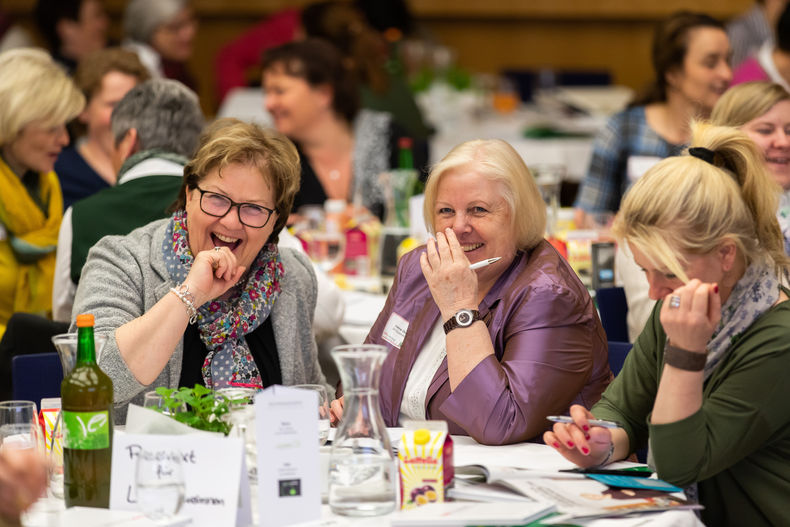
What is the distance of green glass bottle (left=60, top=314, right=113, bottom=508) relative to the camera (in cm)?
182

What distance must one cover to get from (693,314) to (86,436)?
107 centimetres

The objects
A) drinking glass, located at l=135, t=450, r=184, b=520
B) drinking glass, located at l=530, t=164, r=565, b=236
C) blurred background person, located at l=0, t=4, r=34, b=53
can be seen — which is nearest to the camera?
drinking glass, located at l=135, t=450, r=184, b=520

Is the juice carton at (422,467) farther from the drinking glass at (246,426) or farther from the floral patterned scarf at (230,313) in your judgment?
the floral patterned scarf at (230,313)

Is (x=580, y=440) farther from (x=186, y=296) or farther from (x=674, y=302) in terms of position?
(x=186, y=296)

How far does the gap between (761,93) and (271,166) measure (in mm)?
1768

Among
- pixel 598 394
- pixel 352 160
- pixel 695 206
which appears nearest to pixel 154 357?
pixel 598 394

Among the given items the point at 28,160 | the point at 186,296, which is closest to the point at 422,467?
the point at 186,296

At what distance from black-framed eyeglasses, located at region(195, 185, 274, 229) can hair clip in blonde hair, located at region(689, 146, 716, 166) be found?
104 centimetres

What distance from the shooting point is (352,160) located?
5.48m

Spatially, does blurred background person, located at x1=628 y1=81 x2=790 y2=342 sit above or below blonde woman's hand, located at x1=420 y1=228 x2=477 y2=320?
above

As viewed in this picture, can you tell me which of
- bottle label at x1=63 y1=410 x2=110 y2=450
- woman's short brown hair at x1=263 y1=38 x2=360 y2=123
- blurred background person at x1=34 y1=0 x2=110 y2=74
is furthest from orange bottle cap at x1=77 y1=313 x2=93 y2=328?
blurred background person at x1=34 y1=0 x2=110 y2=74

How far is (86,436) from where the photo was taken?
1.83 meters

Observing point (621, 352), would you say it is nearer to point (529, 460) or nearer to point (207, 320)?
point (529, 460)

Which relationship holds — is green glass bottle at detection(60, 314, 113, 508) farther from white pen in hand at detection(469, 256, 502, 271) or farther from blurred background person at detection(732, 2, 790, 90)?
blurred background person at detection(732, 2, 790, 90)
